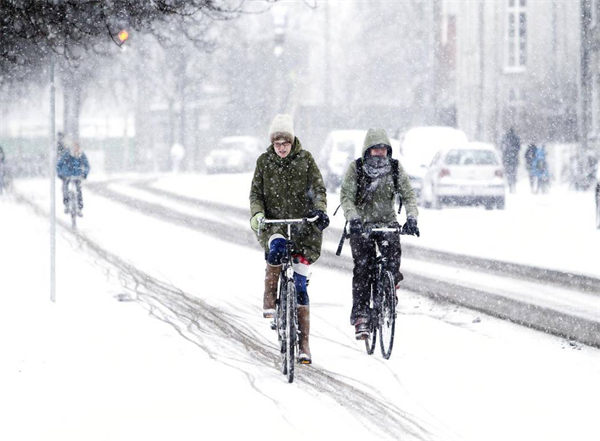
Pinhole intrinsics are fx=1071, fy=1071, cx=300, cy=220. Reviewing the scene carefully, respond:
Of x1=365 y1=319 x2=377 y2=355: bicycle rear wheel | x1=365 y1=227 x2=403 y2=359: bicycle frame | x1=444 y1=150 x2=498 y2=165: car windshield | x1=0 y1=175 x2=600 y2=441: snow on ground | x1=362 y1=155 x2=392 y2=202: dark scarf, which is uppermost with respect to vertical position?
x1=444 y1=150 x2=498 y2=165: car windshield

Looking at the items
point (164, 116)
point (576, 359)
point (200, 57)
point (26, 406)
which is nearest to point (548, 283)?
point (576, 359)

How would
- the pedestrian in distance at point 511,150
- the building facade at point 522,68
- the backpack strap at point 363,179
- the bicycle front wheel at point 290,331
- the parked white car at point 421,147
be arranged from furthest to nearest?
the building facade at point 522,68 → the pedestrian in distance at point 511,150 → the parked white car at point 421,147 → the backpack strap at point 363,179 → the bicycle front wheel at point 290,331

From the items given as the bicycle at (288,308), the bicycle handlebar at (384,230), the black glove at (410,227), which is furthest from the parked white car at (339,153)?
the bicycle at (288,308)

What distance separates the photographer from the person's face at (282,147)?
24.3 ft

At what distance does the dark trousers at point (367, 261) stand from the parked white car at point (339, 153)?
2365 centimetres

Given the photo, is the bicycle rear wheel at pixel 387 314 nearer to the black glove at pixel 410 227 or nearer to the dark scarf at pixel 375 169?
the black glove at pixel 410 227

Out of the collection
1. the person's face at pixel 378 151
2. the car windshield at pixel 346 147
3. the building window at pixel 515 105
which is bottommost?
the person's face at pixel 378 151

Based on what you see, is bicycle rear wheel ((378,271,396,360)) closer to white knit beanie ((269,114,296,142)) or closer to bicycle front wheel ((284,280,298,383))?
bicycle front wheel ((284,280,298,383))

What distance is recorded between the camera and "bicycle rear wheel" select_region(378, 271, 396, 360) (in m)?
8.00

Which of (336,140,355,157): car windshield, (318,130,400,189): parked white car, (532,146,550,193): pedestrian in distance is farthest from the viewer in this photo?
(532,146,550,193): pedestrian in distance

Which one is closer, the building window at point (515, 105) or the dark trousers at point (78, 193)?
the dark trousers at point (78, 193)

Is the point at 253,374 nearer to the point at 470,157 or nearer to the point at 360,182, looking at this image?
the point at 360,182

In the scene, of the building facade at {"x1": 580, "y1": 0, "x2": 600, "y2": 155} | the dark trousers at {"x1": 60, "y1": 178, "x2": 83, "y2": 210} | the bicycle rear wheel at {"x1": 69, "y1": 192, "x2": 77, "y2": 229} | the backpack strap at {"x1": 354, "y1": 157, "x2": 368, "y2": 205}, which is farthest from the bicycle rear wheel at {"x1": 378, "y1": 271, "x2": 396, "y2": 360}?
the building facade at {"x1": 580, "y1": 0, "x2": 600, "y2": 155}

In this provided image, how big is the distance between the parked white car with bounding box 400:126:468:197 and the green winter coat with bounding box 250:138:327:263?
20.0 meters
